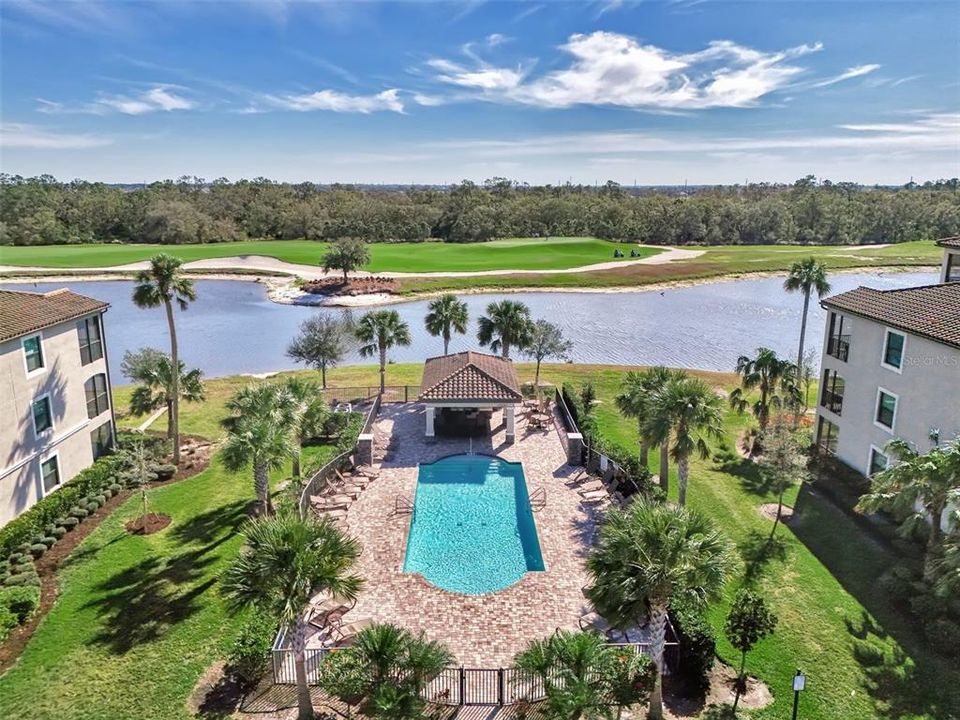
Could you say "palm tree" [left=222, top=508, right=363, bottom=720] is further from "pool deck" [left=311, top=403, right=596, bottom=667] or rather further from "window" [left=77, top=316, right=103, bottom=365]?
"window" [left=77, top=316, right=103, bottom=365]

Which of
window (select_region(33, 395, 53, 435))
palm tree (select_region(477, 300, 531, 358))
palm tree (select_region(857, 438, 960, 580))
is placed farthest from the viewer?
palm tree (select_region(477, 300, 531, 358))

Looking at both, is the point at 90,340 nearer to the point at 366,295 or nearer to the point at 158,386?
the point at 158,386

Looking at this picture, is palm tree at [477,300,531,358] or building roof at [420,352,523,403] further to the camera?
palm tree at [477,300,531,358]

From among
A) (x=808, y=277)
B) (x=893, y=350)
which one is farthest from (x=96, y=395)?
(x=808, y=277)

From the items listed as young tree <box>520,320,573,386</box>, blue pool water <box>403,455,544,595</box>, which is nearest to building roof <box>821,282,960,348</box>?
young tree <box>520,320,573,386</box>

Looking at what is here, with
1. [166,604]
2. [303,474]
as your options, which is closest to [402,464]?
[303,474]

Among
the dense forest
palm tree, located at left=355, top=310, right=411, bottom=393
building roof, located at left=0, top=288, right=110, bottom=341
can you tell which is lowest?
palm tree, located at left=355, top=310, right=411, bottom=393

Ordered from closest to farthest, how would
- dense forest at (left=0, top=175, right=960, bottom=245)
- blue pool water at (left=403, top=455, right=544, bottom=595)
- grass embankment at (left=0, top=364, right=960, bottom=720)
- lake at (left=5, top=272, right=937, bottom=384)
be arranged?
grass embankment at (left=0, top=364, right=960, bottom=720) → blue pool water at (left=403, top=455, right=544, bottom=595) → lake at (left=5, top=272, right=937, bottom=384) → dense forest at (left=0, top=175, right=960, bottom=245)
